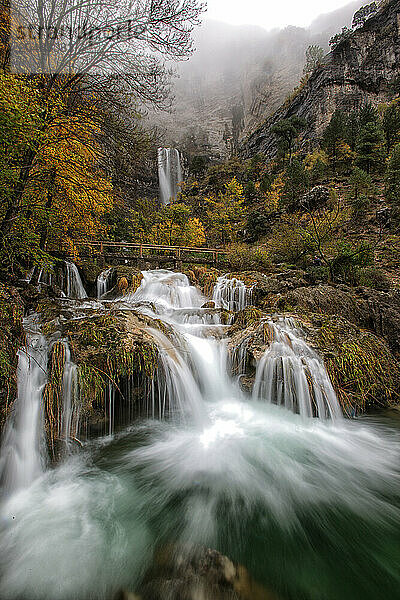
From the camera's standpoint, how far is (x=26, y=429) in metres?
2.77

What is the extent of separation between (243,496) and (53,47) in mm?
6918

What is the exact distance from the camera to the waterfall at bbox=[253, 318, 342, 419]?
4030mm

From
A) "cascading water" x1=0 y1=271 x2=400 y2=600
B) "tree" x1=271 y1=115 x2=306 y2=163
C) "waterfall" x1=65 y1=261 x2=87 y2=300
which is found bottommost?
"cascading water" x1=0 y1=271 x2=400 y2=600

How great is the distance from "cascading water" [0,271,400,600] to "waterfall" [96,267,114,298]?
21.6ft

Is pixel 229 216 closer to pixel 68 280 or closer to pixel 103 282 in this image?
pixel 103 282

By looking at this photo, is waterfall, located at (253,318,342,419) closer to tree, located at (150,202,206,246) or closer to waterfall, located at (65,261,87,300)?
waterfall, located at (65,261,87,300)

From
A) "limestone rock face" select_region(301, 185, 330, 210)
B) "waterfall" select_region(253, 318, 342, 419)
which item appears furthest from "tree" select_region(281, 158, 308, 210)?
"waterfall" select_region(253, 318, 342, 419)

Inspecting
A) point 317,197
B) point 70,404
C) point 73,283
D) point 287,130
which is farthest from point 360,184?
point 70,404

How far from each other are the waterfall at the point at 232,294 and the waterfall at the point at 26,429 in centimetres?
653

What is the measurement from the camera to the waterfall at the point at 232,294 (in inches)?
343

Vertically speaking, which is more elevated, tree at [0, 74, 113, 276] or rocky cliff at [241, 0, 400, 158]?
rocky cliff at [241, 0, 400, 158]

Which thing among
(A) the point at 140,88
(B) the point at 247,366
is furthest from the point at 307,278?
(A) the point at 140,88

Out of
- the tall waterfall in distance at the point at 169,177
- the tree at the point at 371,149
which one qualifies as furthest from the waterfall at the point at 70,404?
the tall waterfall in distance at the point at 169,177

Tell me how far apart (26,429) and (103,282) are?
818 centimetres
